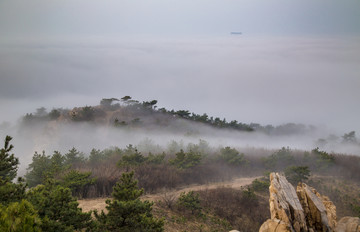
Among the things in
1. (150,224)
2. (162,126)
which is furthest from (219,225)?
(162,126)

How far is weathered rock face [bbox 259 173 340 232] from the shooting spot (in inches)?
146

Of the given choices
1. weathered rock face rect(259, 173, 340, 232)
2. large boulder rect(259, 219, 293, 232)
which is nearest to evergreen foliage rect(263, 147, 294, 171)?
weathered rock face rect(259, 173, 340, 232)

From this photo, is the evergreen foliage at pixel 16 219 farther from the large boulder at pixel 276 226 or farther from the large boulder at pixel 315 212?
the large boulder at pixel 315 212

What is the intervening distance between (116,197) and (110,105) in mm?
37433

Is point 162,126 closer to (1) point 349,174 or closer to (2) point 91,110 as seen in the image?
(2) point 91,110

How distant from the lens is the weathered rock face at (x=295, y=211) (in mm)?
3711

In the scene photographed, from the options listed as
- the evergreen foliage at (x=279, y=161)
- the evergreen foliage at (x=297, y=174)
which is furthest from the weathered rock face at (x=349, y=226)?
the evergreen foliage at (x=279, y=161)

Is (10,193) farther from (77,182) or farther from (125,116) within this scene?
(125,116)

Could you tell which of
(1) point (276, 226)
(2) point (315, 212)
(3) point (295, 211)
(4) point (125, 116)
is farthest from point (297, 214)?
(4) point (125, 116)

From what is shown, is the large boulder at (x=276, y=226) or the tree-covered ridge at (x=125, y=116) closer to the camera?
the large boulder at (x=276, y=226)

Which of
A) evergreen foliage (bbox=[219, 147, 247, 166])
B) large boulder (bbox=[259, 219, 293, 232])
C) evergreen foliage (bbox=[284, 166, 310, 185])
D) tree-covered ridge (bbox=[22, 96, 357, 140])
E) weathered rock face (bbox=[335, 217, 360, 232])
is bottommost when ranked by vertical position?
evergreen foliage (bbox=[284, 166, 310, 185])

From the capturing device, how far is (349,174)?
2441 cm

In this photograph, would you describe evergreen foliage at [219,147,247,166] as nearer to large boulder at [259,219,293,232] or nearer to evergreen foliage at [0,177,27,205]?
evergreen foliage at [0,177,27,205]

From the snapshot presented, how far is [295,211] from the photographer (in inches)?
156
